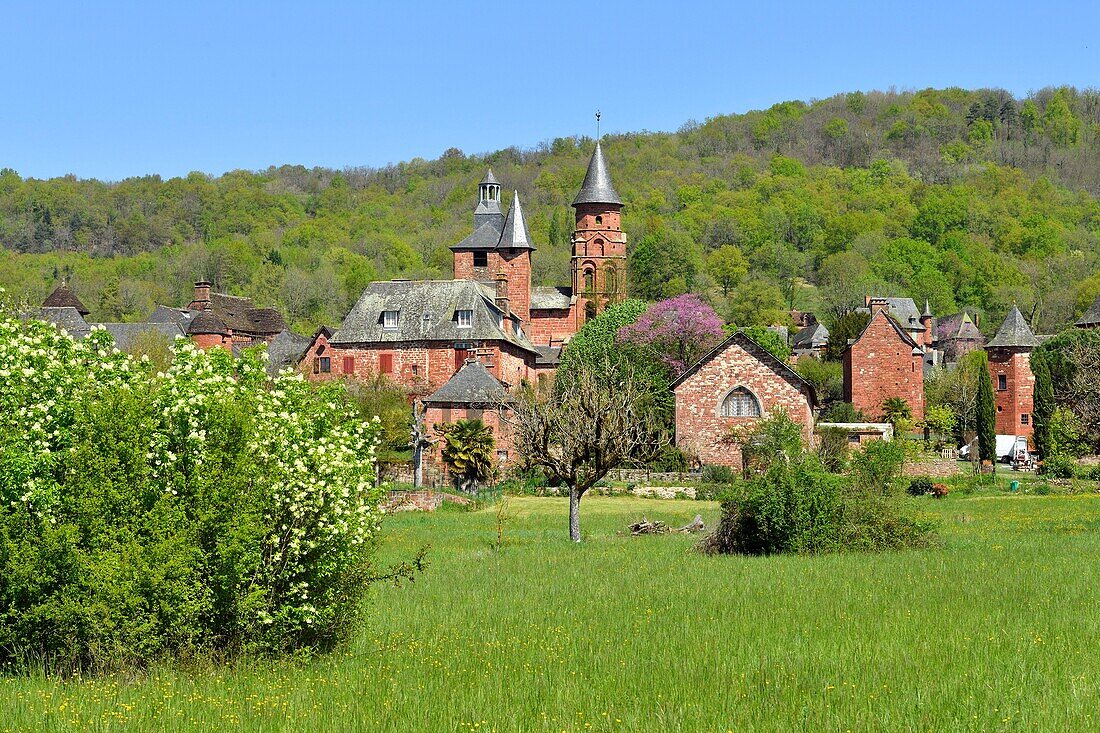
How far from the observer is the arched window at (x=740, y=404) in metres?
51.3

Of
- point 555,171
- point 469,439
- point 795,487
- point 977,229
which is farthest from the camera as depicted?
point 555,171

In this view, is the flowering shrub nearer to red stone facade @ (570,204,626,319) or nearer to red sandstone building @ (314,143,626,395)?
red sandstone building @ (314,143,626,395)

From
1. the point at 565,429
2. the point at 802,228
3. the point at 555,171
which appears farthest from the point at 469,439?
the point at 555,171

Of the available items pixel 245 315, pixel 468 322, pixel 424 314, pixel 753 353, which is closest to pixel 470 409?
pixel 753 353

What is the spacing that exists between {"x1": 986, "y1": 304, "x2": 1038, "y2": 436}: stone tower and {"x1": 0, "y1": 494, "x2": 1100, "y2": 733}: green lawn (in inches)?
1837

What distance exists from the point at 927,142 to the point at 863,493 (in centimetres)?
18400

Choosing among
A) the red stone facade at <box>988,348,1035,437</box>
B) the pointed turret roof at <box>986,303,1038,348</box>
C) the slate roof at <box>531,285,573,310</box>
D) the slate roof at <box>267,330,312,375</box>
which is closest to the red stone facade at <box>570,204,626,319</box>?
the slate roof at <box>531,285,573,310</box>

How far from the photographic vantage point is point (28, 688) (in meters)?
10.9

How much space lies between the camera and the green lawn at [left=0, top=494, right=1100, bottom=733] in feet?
32.4

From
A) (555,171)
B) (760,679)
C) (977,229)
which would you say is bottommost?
(760,679)

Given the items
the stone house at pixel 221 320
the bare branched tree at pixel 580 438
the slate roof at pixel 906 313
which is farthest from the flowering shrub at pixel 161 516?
the slate roof at pixel 906 313

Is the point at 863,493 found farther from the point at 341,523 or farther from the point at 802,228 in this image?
the point at 802,228

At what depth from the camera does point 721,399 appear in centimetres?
5141

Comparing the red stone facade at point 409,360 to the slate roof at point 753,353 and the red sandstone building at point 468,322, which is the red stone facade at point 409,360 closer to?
the red sandstone building at point 468,322
